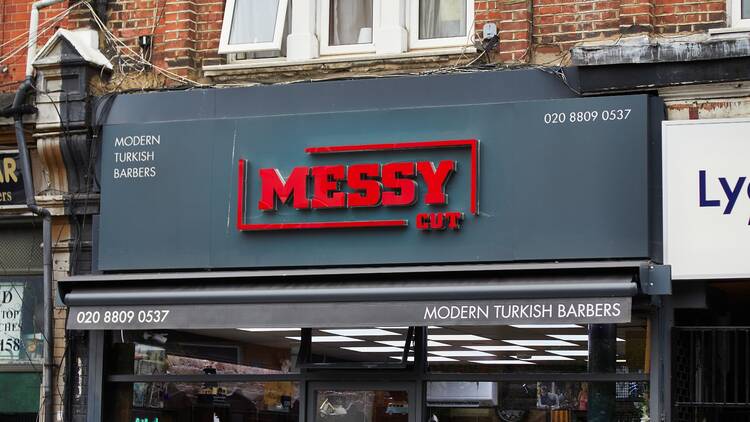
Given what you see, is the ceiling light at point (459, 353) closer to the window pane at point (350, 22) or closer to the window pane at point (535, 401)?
the window pane at point (535, 401)

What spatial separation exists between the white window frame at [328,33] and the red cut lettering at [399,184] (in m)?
1.20

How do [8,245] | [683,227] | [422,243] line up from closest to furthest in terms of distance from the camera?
[683,227]
[422,243]
[8,245]

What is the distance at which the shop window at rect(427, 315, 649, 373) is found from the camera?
32.3 feet

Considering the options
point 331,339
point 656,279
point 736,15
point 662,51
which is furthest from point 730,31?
point 331,339

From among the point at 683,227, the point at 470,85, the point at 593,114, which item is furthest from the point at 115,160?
the point at 683,227

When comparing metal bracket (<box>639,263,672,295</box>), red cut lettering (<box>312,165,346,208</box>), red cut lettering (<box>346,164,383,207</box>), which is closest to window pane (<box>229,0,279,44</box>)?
red cut lettering (<box>312,165,346,208</box>)

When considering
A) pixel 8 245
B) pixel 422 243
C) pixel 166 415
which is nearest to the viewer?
pixel 422 243

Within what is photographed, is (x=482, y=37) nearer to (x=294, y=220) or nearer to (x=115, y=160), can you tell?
(x=294, y=220)

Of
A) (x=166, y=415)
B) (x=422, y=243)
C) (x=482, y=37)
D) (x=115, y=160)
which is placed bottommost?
(x=166, y=415)

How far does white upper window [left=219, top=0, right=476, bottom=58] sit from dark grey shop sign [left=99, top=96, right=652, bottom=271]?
766mm

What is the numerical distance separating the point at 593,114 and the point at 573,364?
1.85 meters

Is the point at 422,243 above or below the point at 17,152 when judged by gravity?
below

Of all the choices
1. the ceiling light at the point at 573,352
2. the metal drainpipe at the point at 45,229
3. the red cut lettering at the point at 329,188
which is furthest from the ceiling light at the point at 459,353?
the metal drainpipe at the point at 45,229

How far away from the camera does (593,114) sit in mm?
9836
